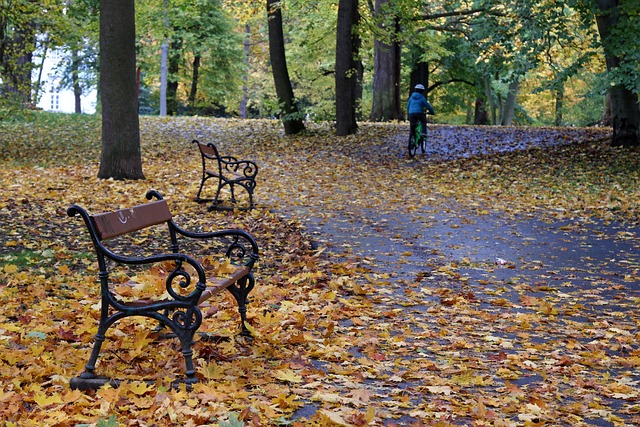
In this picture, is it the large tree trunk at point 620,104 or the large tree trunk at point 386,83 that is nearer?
the large tree trunk at point 620,104

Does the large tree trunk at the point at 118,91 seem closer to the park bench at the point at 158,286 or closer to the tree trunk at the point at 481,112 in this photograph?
the park bench at the point at 158,286

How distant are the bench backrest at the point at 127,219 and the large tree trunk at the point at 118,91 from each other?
8622 mm

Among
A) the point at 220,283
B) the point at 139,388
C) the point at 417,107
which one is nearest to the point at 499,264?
the point at 220,283

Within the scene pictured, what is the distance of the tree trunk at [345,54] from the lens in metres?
20.7

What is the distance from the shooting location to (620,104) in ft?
60.7

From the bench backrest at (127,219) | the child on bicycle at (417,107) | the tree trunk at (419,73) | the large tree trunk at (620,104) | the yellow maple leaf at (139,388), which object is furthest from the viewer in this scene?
the tree trunk at (419,73)

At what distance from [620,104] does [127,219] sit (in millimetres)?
15922

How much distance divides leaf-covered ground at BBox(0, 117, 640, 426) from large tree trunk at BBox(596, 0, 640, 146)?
195 cm

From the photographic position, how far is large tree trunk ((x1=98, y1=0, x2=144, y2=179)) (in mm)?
13758

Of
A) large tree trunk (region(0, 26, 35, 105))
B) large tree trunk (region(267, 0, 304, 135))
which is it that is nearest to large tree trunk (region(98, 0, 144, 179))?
large tree trunk (region(0, 26, 35, 105))

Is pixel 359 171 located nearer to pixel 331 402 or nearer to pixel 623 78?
pixel 623 78

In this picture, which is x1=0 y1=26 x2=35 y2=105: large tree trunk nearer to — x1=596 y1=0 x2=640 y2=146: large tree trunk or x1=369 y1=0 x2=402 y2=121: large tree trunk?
x1=369 y1=0 x2=402 y2=121: large tree trunk

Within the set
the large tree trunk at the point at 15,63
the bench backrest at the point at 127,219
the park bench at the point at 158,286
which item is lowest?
the park bench at the point at 158,286

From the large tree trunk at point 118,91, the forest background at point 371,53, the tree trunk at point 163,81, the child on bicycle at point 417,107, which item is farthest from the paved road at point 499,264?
the tree trunk at point 163,81
